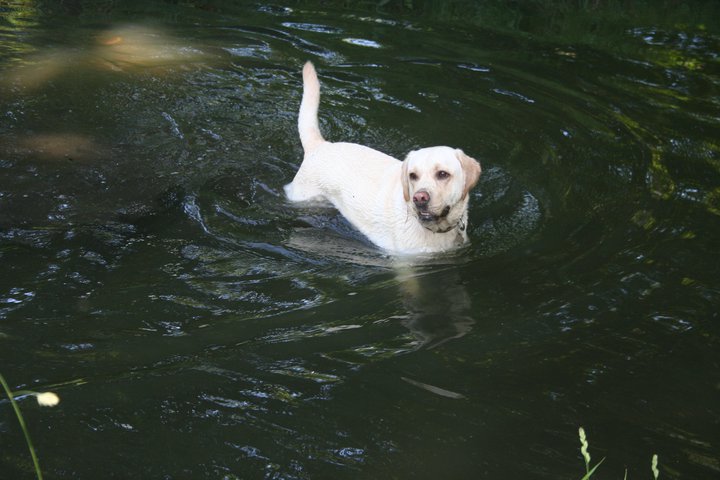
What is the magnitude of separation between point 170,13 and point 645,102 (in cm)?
646

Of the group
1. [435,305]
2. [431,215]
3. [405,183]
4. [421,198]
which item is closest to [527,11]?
[405,183]

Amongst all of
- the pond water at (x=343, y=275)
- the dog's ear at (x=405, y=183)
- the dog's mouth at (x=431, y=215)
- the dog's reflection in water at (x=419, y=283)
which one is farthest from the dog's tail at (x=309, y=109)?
the dog's mouth at (x=431, y=215)

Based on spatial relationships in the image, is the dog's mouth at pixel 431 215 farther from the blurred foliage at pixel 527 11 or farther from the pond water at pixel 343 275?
the blurred foliage at pixel 527 11

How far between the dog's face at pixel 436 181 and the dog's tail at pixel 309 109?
1468mm

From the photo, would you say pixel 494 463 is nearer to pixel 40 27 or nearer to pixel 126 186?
pixel 126 186

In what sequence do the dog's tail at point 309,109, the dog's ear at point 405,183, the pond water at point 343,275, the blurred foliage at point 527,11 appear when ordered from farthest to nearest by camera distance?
the blurred foliage at point 527,11
the dog's tail at point 309,109
the dog's ear at point 405,183
the pond water at point 343,275

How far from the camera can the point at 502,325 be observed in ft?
15.4

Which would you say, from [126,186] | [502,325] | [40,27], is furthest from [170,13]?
[502,325]

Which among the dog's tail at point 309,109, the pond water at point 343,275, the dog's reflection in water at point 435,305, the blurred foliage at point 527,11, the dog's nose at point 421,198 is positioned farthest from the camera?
the blurred foliage at point 527,11

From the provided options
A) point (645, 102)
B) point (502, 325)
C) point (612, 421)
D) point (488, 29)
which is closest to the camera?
point (612, 421)

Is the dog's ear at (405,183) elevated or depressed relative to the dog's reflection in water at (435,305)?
elevated

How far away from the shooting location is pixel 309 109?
6664 millimetres

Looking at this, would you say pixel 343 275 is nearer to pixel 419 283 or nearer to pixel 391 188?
pixel 419 283

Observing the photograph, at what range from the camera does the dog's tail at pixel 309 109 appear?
6559 millimetres
